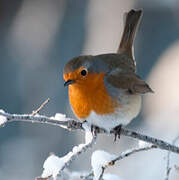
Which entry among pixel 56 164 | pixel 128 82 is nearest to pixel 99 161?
pixel 56 164

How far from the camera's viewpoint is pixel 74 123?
247cm

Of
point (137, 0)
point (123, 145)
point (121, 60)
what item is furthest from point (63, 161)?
point (137, 0)

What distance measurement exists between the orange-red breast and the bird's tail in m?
0.61

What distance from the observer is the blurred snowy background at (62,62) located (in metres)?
5.56

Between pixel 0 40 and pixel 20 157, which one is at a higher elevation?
pixel 0 40

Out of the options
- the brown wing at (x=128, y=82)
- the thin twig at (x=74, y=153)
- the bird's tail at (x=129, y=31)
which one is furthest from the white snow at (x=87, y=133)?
the bird's tail at (x=129, y=31)

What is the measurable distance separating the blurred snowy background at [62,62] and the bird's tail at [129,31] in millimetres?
1314

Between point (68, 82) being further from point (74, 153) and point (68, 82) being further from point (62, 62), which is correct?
point (62, 62)

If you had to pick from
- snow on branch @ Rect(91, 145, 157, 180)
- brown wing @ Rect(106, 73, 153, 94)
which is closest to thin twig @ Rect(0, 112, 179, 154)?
snow on branch @ Rect(91, 145, 157, 180)

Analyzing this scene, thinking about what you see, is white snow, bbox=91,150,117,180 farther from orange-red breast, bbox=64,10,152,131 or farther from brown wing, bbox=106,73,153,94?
brown wing, bbox=106,73,153,94

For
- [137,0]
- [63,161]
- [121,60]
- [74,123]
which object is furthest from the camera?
[137,0]

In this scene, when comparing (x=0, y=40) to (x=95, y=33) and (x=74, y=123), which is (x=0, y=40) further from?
(x=74, y=123)

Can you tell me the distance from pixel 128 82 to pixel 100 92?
317 mm

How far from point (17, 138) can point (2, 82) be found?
127 cm
